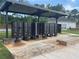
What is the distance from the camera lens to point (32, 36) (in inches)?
580

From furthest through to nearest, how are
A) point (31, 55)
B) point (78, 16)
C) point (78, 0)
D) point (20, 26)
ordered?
point (78, 16) < point (78, 0) < point (20, 26) < point (31, 55)

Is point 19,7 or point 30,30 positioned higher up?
point 19,7

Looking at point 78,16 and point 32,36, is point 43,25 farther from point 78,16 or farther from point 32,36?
point 78,16

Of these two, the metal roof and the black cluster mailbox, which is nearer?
the metal roof

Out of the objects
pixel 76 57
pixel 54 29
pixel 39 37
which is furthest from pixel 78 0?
pixel 76 57

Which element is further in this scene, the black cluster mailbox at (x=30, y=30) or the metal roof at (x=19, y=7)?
the black cluster mailbox at (x=30, y=30)

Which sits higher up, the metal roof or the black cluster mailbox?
the metal roof

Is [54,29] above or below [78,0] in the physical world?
below

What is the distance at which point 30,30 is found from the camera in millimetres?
14586

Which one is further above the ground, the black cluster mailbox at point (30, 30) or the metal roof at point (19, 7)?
the metal roof at point (19, 7)

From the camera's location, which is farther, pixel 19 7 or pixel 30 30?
pixel 19 7

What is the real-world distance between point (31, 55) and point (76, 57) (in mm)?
2399

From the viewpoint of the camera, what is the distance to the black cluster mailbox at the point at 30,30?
13.3 meters

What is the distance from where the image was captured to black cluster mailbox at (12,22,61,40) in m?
13.3
